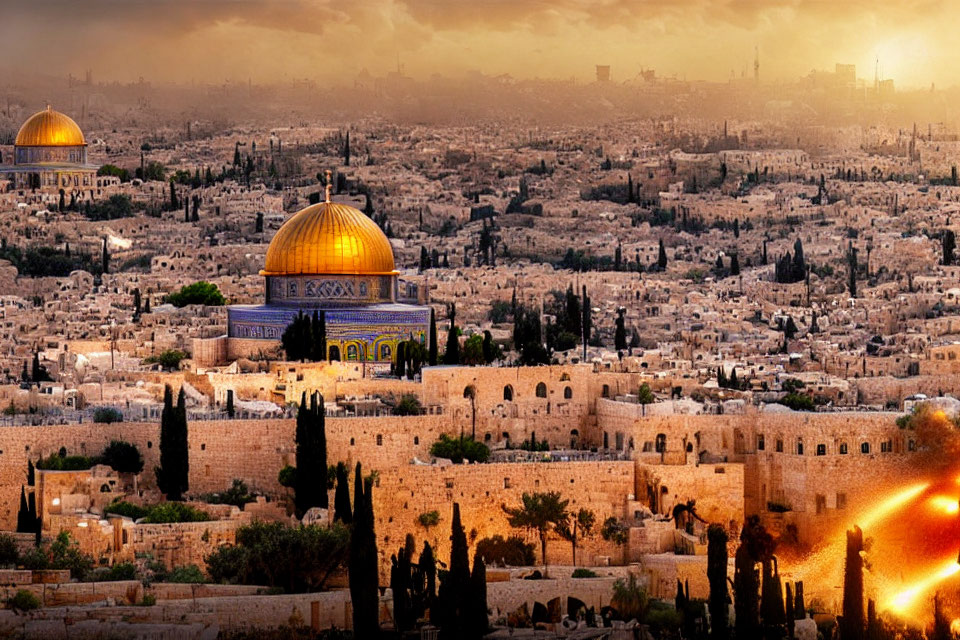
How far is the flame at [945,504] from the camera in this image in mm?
29578

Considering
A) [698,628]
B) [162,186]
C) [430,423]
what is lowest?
[698,628]

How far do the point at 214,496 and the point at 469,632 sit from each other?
465cm

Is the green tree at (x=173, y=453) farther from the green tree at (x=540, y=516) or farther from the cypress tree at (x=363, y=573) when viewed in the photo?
the green tree at (x=540, y=516)

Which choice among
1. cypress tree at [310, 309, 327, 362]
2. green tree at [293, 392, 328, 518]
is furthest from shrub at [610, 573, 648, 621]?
cypress tree at [310, 309, 327, 362]

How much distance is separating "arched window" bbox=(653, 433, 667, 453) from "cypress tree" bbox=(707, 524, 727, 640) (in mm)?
3760

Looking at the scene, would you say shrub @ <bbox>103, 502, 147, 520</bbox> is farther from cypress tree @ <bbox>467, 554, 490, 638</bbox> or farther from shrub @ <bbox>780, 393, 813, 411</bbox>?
shrub @ <bbox>780, 393, 813, 411</bbox>

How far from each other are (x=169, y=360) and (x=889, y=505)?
915 cm

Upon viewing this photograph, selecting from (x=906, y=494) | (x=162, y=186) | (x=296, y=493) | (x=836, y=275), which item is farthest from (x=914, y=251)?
(x=296, y=493)

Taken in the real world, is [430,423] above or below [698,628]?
above

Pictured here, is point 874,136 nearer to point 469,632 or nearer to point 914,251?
point 914,251

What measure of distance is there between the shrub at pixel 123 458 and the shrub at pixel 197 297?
36.7 ft

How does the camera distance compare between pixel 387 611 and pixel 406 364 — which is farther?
pixel 406 364

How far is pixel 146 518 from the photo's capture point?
27.1 m

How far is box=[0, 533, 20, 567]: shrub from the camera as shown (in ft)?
84.6
